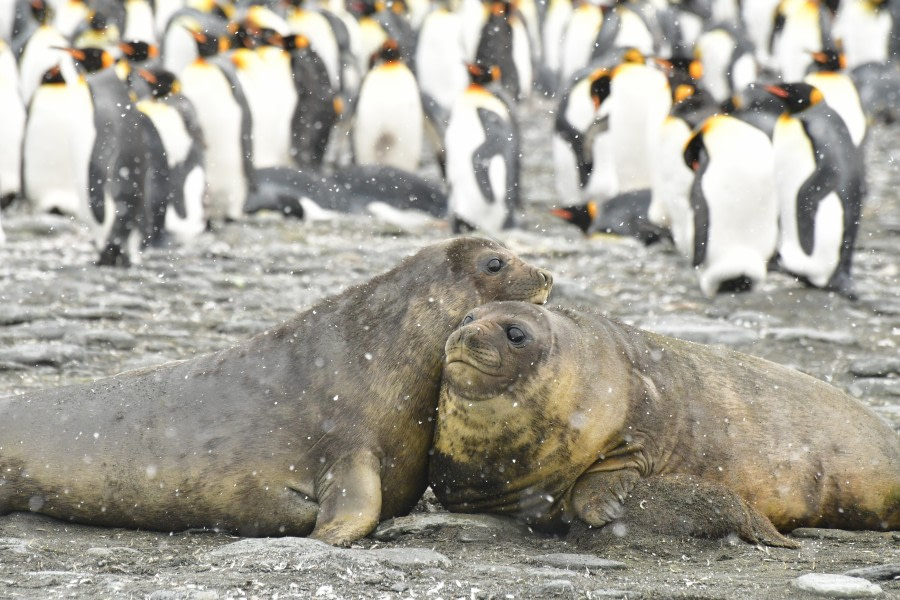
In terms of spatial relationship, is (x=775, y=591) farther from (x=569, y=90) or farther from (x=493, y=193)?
(x=569, y=90)

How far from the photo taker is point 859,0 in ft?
71.6

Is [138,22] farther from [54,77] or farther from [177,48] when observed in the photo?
[54,77]

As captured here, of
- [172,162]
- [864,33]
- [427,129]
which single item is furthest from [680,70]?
[864,33]

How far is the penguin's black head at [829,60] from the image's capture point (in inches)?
478

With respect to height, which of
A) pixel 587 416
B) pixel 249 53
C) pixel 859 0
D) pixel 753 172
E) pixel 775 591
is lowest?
pixel 775 591

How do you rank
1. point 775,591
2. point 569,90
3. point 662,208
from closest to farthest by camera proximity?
point 775,591 → point 662,208 → point 569,90

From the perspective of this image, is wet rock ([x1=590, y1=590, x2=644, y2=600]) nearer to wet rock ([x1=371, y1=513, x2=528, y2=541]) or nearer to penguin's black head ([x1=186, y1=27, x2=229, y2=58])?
wet rock ([x1=371, y1=513, x2=528, y2=541])

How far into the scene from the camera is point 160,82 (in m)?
12.5

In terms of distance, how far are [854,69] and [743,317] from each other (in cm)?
1286

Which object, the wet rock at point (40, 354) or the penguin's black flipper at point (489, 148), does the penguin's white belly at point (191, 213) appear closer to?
the penguin's black flipper at point (489, 148)

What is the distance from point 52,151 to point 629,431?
931cm

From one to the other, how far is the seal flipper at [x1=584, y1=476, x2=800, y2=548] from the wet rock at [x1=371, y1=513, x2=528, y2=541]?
0.39 metres

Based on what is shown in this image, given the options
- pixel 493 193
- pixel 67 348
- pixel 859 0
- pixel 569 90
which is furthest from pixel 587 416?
pixel 859 0

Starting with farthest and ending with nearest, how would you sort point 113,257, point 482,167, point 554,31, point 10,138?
1. point 554,31
2. point 10,138
3. point 482,167
4. point 113,257
